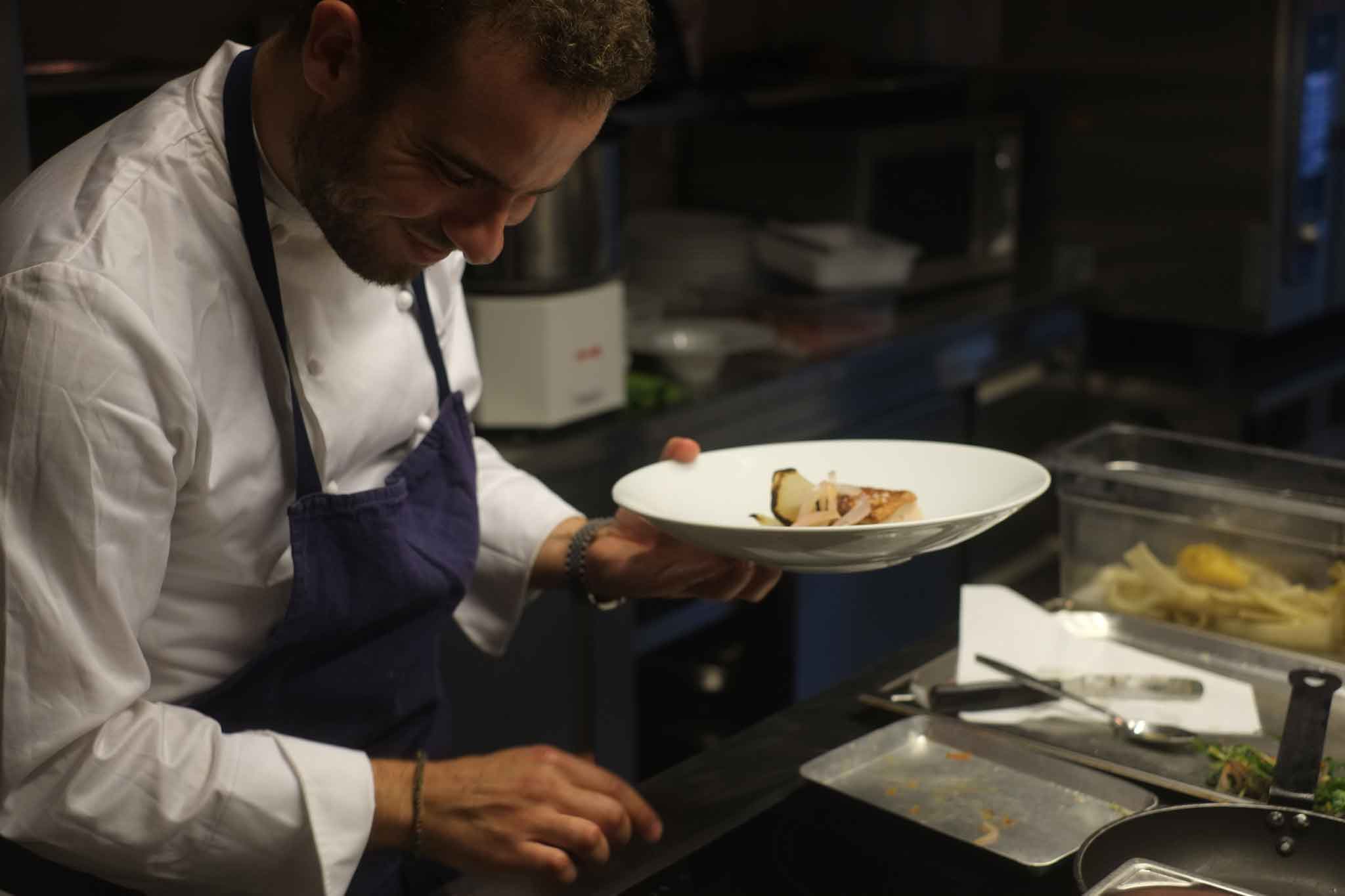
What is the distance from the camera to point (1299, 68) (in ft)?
10.5

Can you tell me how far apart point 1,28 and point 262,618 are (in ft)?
2.64

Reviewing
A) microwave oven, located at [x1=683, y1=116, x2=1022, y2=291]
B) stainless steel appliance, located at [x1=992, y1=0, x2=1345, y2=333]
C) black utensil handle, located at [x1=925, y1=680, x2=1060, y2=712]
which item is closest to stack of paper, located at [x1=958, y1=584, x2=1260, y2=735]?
black utensil handle, located at [x1=925, y1=680, x2=1060, y2=712]

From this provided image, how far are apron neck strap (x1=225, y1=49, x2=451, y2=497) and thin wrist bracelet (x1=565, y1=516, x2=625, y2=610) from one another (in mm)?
327

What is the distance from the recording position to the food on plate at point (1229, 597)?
1483 mm

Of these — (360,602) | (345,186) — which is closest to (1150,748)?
(360,602)

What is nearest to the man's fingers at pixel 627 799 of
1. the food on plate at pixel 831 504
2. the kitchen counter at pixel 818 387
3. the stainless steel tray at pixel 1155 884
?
the food on plate at pixel 831 504

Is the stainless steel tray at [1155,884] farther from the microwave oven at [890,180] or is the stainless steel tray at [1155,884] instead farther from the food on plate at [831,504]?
the microwave oven at [890,180]

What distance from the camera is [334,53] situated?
3.81 ft

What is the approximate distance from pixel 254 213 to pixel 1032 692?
78cm

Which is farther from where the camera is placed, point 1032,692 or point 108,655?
point 1032,692

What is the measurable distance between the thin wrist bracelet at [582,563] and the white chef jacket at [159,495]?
0.29 meters

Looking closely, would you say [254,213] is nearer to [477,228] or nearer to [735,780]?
[477,228]

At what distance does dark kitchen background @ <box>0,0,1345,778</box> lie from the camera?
8.75 ft

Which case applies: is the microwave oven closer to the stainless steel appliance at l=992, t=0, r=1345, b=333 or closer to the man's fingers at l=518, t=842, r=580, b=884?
the stainless steel appliance at l=992, t=0, r=1345, b=333
